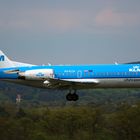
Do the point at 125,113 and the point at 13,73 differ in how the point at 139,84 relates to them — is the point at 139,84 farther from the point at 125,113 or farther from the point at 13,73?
the point at 125,113

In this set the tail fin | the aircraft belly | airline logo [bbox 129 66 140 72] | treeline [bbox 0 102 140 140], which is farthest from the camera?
treeline [bbox 0 102 140 140]

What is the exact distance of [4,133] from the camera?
4926 inches

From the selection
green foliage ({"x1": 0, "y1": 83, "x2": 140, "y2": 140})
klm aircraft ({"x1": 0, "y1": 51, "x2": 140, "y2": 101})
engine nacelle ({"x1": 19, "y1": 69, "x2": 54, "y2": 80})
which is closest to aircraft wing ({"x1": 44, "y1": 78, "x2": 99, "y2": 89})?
klm aircraft ({"x1": 0, "y1": 51, "x2": 140, "y2": 101})

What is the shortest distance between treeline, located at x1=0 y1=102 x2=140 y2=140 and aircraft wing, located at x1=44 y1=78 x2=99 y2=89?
34.6 metres

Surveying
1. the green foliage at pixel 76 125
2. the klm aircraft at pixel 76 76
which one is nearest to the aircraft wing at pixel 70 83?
the klm aircraft at pixel 76 76

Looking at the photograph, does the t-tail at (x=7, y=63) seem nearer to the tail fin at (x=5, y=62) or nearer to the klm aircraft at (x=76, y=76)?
the tail fin at (x=5, y=62)

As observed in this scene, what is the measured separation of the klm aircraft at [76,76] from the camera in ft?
273

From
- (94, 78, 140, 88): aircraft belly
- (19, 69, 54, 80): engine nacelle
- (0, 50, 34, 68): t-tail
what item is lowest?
(94, 78, 140, 88): aircraft belly

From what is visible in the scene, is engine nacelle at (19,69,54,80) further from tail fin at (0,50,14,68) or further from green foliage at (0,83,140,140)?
green foliage at (0,83,140,140)

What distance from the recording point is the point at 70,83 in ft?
278

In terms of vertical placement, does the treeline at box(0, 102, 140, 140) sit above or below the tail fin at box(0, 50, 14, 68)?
below

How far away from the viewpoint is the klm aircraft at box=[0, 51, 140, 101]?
83.2m

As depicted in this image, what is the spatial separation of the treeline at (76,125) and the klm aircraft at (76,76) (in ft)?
114

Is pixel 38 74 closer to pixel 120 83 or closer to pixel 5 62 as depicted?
pixel 5 62
